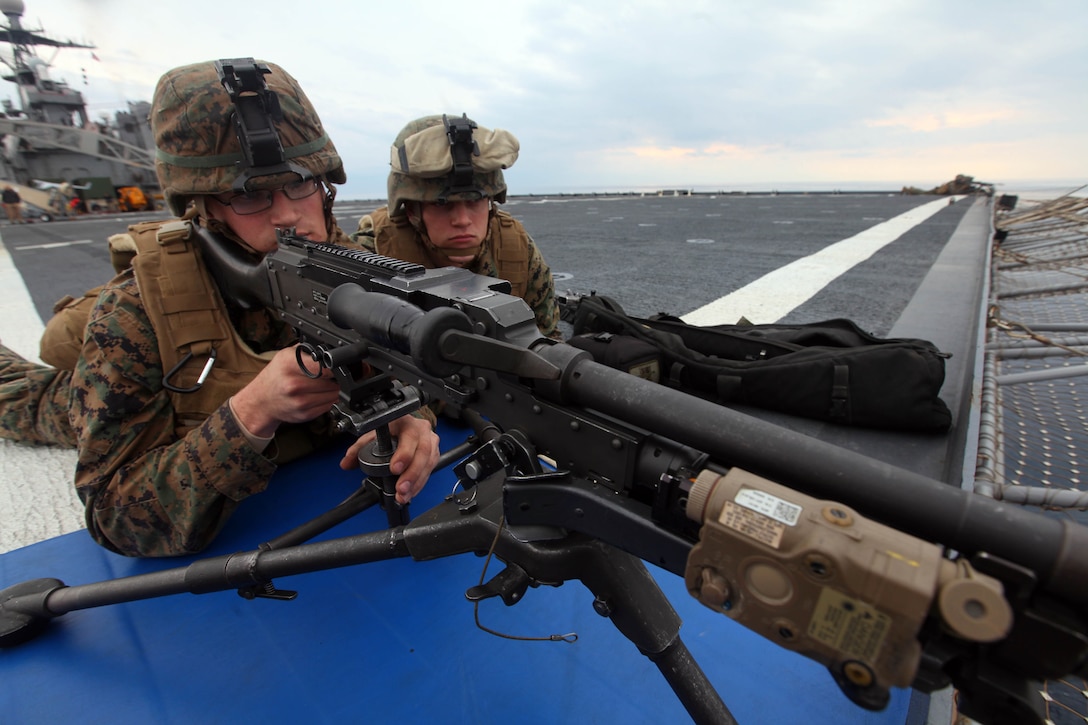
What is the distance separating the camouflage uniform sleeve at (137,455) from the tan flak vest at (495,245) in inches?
62.7

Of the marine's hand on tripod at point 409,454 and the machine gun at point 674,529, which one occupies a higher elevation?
the machine gun at point 674,529

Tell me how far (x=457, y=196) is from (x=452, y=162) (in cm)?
17

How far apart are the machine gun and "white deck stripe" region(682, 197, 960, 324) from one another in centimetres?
329

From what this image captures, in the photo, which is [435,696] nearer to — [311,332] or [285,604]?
[285,604]

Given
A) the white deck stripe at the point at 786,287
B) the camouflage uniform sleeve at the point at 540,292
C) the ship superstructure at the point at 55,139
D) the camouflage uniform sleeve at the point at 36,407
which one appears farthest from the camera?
the ship superstructure at the point at 55,139

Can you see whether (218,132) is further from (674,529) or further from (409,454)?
(674,529)

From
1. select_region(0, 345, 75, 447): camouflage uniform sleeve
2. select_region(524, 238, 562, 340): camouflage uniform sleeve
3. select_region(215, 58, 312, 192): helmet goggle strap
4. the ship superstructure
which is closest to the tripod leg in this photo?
select_region(215, 58, 312, 192): helmet goggle strap

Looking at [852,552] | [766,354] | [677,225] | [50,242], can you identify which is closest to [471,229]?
[766,354]

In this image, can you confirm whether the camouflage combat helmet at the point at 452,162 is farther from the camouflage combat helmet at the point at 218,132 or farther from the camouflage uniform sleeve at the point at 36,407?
the camouflage uniform sleeve at the point at 36,407

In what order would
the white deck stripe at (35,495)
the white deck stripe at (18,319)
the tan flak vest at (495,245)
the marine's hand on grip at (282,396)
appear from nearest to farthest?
the marine's hand on grip at (282,396) → the white deck stripe at (35,495) → the tan flak vest at (495,245) → the white deck stripe at (18,319)

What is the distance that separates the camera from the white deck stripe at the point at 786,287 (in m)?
4.26

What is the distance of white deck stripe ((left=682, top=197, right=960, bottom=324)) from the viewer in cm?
426

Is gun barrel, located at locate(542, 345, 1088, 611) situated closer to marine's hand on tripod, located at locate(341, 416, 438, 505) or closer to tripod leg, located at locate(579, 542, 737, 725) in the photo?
tripod leg, located at locate(579, 542, 737, 725)

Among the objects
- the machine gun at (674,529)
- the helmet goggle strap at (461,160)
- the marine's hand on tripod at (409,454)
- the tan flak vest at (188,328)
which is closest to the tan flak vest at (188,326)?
the tan flak vest at (188,328)
